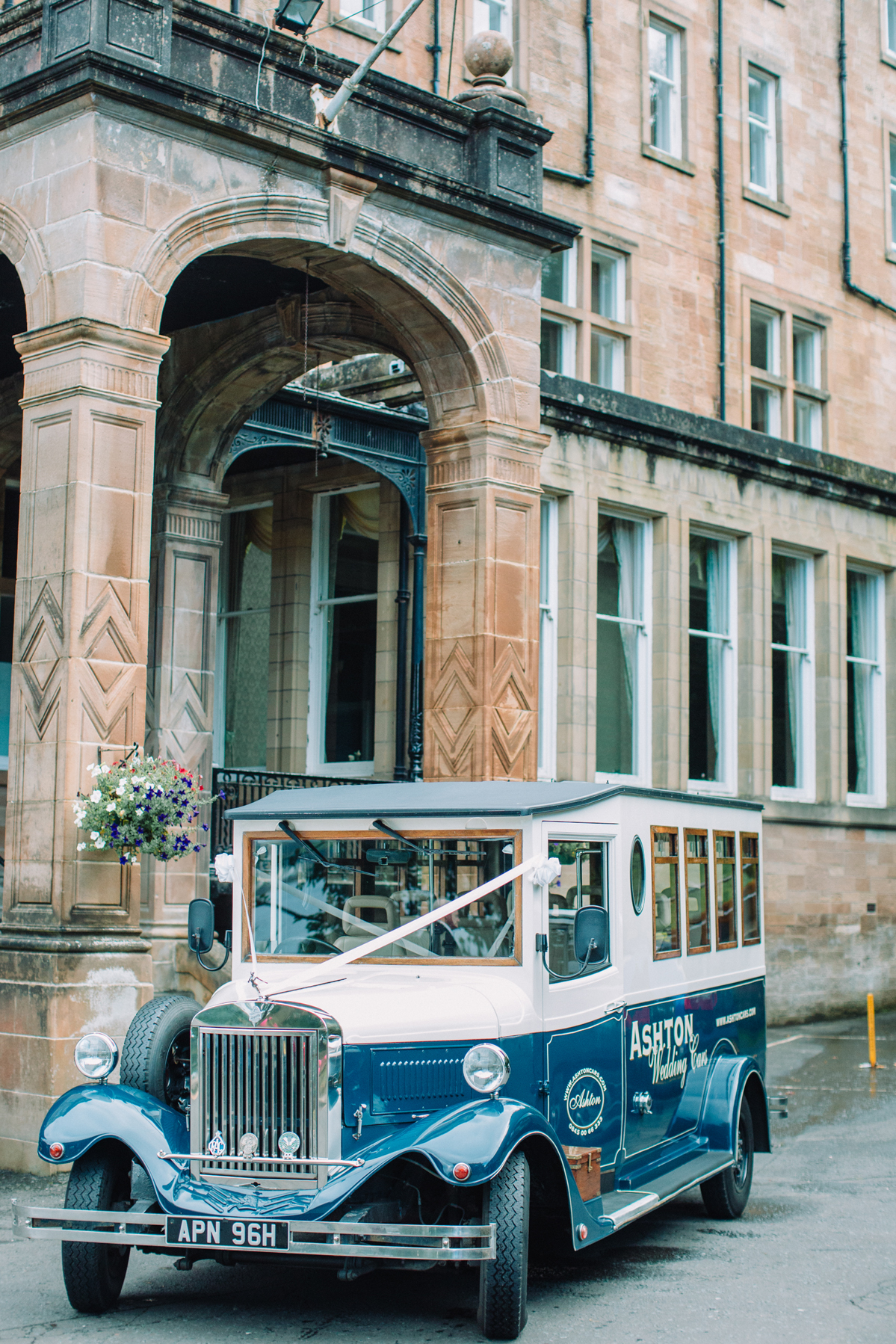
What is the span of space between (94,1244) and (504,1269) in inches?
73.3

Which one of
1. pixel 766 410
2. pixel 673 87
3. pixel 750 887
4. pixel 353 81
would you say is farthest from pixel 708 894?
pixel 673 87

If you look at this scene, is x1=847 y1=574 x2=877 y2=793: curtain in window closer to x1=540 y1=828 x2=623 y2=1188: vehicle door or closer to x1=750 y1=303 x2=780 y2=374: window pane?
x1=750 y1=303 x2=780 y2=374: window pane

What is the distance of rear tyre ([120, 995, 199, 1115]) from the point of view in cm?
772

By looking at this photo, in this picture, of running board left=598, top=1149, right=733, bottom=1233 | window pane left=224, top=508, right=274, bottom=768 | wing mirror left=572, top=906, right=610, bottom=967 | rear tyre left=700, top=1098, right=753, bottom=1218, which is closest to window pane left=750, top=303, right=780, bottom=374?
window pane left=224, top=508, right=274, bottom=768

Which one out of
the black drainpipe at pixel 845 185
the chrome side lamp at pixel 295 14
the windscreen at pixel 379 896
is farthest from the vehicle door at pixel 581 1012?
the black drainpipe at pixel 845 185

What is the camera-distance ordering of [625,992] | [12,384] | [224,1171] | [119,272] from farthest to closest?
1. [12,384]
2. [119,272]
3. [625,992]
4. [224,1171]

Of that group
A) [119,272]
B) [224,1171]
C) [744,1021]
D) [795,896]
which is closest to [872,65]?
[795,896]

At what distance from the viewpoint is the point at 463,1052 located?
7.23 m

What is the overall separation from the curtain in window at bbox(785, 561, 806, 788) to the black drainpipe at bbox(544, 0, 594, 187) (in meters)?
6.12

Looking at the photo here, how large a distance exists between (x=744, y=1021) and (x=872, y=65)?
19853 mm

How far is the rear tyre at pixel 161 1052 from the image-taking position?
7719 millimetres

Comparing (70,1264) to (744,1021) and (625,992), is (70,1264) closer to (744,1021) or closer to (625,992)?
(625,992)

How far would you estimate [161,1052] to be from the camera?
780 centimetres

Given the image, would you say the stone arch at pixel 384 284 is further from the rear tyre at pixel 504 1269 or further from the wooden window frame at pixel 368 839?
the rear tyre at pixel 504 1269
